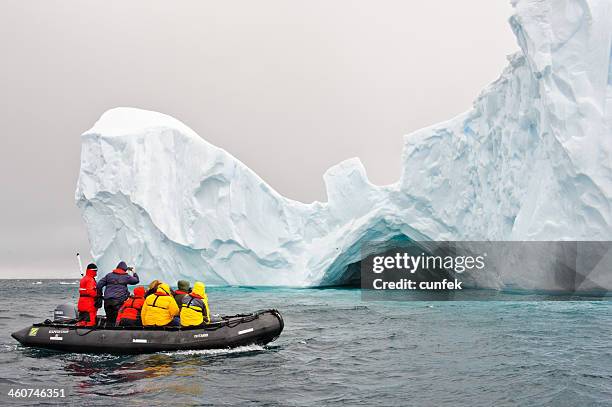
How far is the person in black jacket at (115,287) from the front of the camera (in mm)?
10844

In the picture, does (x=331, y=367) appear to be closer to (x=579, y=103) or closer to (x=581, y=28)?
(x=579, y=103)

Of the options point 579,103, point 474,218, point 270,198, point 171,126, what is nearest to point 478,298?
point 474,218

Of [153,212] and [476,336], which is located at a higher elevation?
[153,212]

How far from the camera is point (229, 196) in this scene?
2717 cm

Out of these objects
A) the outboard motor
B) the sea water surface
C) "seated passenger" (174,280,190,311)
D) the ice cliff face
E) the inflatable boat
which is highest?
the ice cliff face

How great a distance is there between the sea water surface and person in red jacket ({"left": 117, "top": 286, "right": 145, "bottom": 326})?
68 cm

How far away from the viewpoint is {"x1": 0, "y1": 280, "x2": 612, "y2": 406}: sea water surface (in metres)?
7.52

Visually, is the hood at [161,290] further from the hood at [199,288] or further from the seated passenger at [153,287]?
the hood at [199,288]

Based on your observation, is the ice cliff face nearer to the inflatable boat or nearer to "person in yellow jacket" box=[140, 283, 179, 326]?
the inflatable boat

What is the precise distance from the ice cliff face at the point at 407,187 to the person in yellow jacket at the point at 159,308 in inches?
536

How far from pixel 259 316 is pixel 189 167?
17.1m

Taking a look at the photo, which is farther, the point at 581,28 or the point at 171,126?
the point at 171,126

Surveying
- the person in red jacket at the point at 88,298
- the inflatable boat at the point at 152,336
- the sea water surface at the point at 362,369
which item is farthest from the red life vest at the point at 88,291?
the sea water surface at the point at 362,369

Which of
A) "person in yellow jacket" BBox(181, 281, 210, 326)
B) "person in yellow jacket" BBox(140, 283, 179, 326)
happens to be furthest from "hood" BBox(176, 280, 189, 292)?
"person in yellow jacket" BBox(140, 283, 179, 326)
